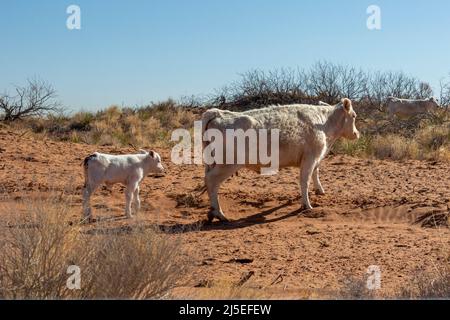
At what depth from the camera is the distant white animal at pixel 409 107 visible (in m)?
25.4

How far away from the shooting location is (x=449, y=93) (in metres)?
26.7

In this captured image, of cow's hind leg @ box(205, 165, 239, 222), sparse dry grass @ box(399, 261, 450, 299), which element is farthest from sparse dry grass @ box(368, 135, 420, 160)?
sparse dry grass @ box(399, 261, 450, 299)

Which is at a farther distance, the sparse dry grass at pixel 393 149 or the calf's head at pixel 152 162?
the sparse dry grass at pixel 393 149

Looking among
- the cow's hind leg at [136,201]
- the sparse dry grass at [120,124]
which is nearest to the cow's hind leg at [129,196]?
the cow's hind leg at [136,201]

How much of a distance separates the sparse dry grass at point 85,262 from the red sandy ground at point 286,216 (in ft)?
1.40

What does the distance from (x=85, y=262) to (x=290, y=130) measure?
615 centimetres

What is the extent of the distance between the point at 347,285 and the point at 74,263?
2533 millimetres

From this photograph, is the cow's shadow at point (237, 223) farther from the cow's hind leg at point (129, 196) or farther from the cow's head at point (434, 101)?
the cow's head at point (434, 101)

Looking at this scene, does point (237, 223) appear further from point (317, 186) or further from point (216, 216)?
point (317, 186)

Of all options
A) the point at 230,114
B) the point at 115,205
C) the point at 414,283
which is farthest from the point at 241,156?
the point at 414,283

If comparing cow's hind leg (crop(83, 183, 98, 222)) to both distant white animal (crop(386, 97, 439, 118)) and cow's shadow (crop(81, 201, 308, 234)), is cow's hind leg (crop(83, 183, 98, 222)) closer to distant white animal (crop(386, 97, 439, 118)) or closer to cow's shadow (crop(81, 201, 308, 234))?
cow's shadow (crop(81, 201, 308, 234))

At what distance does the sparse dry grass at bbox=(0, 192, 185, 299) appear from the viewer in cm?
607

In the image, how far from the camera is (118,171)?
11430 mm
